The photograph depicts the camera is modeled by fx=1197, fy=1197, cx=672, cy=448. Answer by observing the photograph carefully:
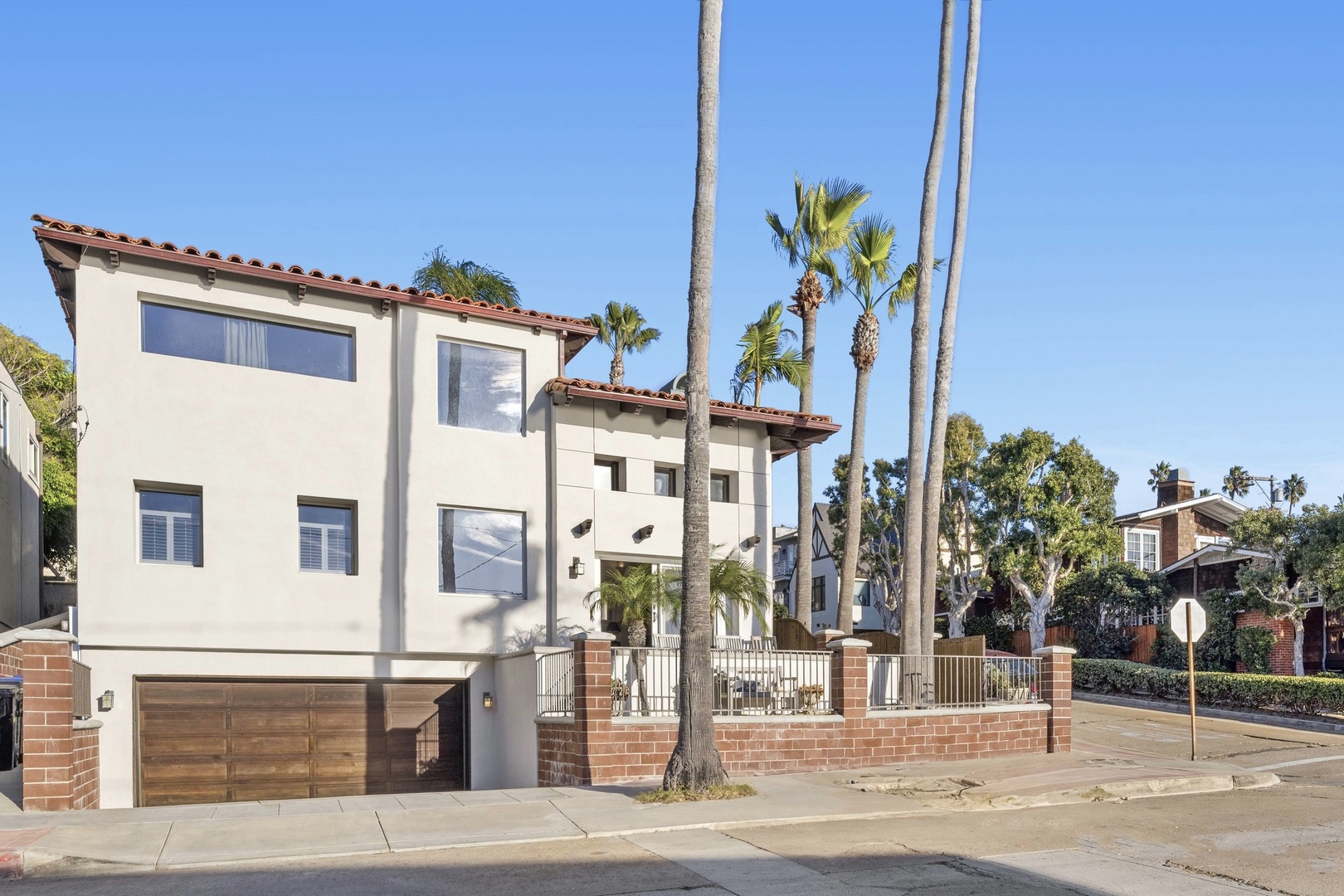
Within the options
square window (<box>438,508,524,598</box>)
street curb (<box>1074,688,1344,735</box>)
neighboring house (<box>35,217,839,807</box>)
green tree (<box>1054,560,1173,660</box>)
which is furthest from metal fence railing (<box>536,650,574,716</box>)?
green tree (<box>1054,560,1173,660</box>)

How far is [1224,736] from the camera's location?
892 inches

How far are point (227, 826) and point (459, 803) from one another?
8.95 feet

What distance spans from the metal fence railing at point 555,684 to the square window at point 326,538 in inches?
150

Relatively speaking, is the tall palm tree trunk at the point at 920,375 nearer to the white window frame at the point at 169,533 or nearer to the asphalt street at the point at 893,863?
the asphalt street at the point at 893,863

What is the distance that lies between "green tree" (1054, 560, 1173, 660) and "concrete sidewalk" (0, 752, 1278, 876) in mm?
22787

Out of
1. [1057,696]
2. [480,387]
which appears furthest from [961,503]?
[480,387]

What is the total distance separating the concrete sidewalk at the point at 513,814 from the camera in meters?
11.0

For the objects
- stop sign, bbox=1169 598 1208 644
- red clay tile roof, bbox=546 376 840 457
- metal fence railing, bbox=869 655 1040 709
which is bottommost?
metal fence railing, bbox=869 655 1040 709

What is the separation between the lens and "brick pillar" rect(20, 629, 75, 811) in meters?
13.0

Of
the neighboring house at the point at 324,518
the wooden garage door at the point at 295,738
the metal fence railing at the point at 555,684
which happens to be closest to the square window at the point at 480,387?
the neighboring house at the point at 324,518

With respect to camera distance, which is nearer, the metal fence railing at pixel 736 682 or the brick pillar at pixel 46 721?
the brick pillar at pixel 46 721

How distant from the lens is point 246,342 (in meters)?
19.2

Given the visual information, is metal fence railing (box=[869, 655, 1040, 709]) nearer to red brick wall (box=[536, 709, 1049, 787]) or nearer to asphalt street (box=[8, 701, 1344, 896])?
red brick wall (box=[536, 709, 1049, 787])

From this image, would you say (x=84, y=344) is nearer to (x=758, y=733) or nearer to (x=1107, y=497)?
(x=758, y=733)
